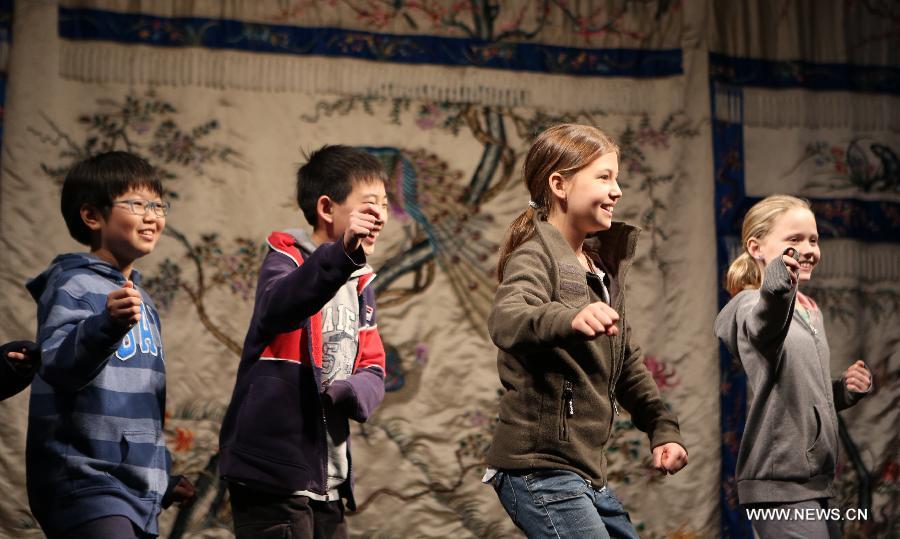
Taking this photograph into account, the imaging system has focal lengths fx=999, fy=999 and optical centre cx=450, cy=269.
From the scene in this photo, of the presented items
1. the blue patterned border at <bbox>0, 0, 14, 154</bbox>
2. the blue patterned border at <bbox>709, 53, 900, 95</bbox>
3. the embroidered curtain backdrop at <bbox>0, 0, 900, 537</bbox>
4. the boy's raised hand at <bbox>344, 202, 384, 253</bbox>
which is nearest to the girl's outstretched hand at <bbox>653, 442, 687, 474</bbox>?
the boy's raised hand at <bbox>344, 202, 384, 253</bbox>

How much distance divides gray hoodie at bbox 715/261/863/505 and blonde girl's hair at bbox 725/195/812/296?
0.55ft

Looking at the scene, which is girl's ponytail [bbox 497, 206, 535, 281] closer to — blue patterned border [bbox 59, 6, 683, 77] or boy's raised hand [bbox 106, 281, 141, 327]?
boy's raised hand [bbox 106, 281, 141, 327]

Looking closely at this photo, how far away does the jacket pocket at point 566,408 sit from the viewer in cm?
167

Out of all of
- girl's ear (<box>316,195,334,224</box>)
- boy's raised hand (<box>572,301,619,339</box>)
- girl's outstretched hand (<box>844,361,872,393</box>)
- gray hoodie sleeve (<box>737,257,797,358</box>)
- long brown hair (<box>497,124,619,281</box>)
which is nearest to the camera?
boy's raised hand (<box>572,301,619,339</box>)

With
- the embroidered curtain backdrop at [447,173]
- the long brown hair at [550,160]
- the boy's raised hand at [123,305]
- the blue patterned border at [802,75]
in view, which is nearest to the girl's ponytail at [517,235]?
the long brown hair at [550,160]

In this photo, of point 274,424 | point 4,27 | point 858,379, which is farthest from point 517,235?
point 4,27

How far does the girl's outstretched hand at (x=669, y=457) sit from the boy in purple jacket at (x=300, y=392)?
0.56m

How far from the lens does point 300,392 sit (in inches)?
74.2

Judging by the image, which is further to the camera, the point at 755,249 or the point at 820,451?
the point at 755,249

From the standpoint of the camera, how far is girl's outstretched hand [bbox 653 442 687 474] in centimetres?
179

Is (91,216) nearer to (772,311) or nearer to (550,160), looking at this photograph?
(550,160)

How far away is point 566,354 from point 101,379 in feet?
2.81

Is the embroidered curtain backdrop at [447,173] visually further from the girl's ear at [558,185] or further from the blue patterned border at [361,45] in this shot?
the girl's ear at [558,185]

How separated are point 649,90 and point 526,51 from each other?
0.44m
